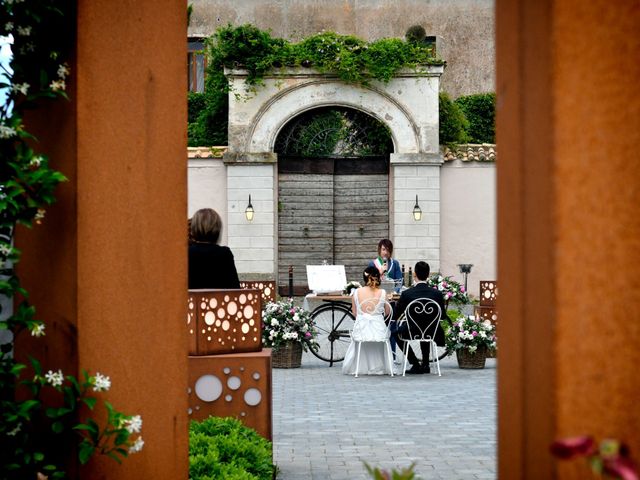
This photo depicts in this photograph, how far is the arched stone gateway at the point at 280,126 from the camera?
24.2 metres

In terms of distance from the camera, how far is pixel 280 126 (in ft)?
79.3

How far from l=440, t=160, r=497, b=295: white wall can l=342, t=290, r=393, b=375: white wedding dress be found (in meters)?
11.1

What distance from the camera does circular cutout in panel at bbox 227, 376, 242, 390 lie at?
6688mm

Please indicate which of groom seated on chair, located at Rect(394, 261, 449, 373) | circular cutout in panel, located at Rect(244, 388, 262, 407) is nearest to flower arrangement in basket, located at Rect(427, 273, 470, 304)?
groom seated on chair, located at Rect(394, 261, 449, 373)

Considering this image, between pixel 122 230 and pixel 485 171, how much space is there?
21408mm

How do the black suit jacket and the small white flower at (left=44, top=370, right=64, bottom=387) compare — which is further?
the black suit jacket

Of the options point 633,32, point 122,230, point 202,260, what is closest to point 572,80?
point 633,32

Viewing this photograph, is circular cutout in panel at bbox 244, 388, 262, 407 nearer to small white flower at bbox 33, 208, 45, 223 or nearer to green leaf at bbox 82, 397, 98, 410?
green leaf at bbox 82, 397, 98, 410

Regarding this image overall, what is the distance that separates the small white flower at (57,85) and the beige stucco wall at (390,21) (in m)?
28.1

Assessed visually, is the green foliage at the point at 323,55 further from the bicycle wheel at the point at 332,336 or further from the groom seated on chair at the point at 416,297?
the groom seated on chair at the point at 416,297

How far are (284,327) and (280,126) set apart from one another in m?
10.7

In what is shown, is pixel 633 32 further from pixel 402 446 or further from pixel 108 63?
pixel 402 446

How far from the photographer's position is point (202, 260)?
7551 mm

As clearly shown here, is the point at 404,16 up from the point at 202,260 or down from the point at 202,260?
up
